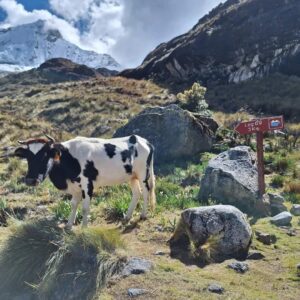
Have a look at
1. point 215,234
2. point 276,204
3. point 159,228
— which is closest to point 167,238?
point 159,228

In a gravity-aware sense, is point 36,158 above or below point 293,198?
above

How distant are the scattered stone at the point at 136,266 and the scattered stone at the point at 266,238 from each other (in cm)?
260

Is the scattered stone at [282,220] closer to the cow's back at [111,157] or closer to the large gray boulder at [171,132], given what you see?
the cow's back at [111,157]

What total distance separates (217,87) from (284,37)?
926 cm

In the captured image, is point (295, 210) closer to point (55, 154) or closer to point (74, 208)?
point (74, 208)

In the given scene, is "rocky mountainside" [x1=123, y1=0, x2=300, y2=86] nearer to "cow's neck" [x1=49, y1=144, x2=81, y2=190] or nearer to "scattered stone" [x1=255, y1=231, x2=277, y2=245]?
"scattered stone" [x1=255, y1=231, x2=277, y2=245]

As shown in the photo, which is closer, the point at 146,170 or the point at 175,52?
the point at 146,170

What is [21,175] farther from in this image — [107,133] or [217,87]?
[217,87]

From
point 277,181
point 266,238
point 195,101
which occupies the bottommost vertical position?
point 266,238

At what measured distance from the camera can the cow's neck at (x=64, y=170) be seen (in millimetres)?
9492

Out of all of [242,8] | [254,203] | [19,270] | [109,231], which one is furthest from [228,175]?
[242,8]

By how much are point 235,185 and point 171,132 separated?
257 inches

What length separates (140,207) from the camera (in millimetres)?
11750

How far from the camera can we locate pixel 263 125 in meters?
13.2
